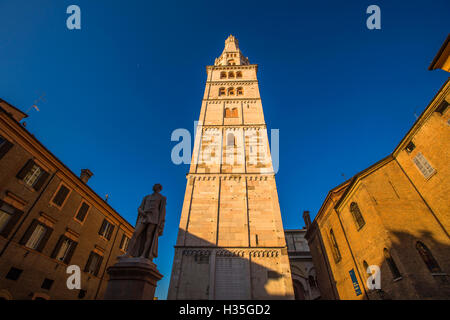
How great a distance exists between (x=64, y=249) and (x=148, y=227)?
47.4ft

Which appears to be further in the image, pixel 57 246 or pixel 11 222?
pixel 57 246

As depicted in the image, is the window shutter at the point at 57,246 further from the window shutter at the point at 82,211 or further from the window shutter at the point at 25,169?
the window shutter at the point at 25,169

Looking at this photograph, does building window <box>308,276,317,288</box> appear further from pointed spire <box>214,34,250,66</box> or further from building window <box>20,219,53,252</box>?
pointed spire <box>214,34,250,66</box>

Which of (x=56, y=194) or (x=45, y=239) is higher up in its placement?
(x=56, y=194)

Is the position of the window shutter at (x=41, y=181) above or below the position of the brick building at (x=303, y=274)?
above

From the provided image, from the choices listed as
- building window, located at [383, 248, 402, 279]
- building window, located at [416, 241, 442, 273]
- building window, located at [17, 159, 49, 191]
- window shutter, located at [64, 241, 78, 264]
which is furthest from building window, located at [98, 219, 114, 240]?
building window, located at [416, 241, 442, 273]

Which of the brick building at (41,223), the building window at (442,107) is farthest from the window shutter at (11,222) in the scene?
the building window at (442,107)

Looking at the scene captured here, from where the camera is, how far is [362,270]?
14.6 m

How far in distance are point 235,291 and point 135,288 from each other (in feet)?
23.7

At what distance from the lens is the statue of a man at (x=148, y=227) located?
6.68 m

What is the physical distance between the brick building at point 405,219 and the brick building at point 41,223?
21.2 metres

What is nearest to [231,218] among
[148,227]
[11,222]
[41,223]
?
[148,227]

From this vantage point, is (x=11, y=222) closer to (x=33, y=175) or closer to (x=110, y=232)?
(x=33, y=175)

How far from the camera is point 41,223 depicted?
14.8 metres
